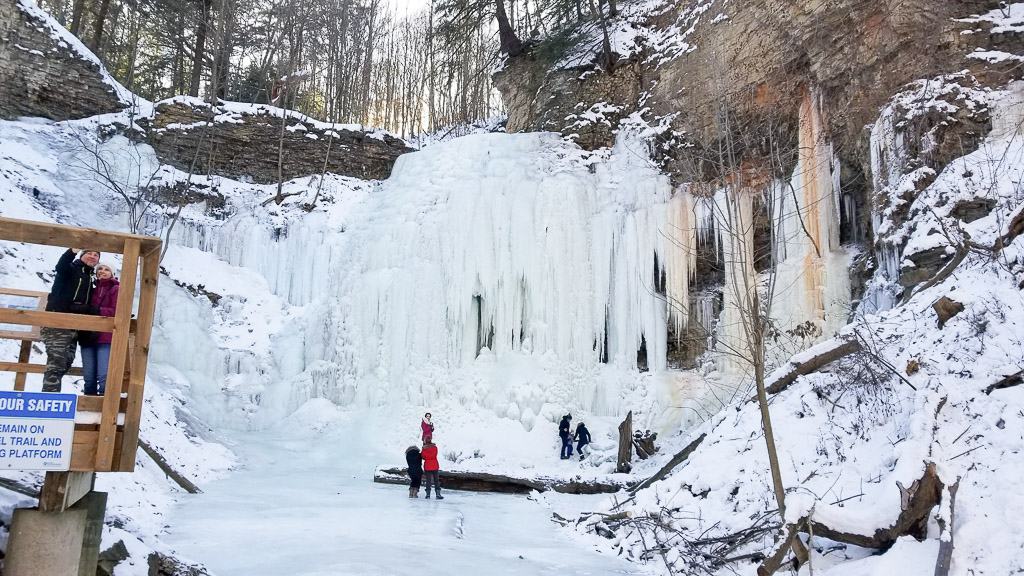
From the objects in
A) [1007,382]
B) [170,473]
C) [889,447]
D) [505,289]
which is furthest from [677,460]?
[505,289]

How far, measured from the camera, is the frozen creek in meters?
5.73

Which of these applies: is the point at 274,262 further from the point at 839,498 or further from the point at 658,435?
the point at 839,498

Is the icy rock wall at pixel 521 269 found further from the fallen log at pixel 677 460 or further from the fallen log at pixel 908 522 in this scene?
the fallen log at pixel 908 522

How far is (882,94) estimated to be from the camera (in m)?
11.6

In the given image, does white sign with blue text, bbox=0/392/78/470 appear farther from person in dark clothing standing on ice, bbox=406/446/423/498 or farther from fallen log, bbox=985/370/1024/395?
person in dark clothing standing on ice, bbox=406/446/423/498

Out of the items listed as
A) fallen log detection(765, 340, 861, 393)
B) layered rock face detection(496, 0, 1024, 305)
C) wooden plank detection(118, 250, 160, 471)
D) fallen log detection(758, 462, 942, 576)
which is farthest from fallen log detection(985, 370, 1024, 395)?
wooden plank detection(118, 250, 160, 471)

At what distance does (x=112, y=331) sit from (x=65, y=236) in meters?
0.63

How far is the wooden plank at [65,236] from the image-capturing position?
4.03 metres

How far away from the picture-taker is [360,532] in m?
6.96

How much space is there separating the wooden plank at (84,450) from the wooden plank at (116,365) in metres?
0.05

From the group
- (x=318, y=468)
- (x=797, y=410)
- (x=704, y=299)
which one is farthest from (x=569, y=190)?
(x=797, y=410)

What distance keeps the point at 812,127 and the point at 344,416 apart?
11.1m

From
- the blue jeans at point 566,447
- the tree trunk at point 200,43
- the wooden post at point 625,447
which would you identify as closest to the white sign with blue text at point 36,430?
the wooden post at point 625,447

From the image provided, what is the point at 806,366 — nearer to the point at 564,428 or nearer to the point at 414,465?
the point at 414,465
